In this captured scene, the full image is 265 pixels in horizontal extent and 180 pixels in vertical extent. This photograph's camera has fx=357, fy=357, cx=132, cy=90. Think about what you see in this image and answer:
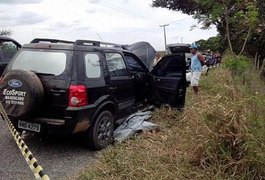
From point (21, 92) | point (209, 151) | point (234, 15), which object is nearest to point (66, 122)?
point (21, 92)

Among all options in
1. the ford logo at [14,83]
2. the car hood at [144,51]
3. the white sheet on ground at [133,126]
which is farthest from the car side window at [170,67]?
the car hood at [144,51]

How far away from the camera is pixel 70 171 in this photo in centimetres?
488

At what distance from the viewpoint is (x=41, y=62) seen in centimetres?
560

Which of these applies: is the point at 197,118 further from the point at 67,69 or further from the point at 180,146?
the point at 67,69

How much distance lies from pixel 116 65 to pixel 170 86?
1378 millimetres

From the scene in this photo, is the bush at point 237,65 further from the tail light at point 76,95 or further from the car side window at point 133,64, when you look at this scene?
the tail light at point 76,95

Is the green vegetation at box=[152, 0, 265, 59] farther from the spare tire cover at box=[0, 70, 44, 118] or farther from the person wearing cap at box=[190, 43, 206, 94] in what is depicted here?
the spare tire cover at box=[0, 70, 44, 118]

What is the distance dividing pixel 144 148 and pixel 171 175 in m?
1.03

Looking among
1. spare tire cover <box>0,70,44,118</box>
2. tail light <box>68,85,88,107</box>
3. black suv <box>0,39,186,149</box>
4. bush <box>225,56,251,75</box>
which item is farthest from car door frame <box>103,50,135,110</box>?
bush <box>225,56,251,75</box>

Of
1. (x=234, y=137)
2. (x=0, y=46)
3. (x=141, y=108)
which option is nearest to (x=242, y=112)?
(x=234, y=137)

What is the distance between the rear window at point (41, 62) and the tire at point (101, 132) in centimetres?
102

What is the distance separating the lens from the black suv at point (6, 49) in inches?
370

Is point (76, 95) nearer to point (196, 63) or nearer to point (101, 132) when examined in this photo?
point (101, 132)

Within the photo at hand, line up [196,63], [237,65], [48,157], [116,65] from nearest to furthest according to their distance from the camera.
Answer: [48,157] → [116,65] → [237,65] → [196,63]
